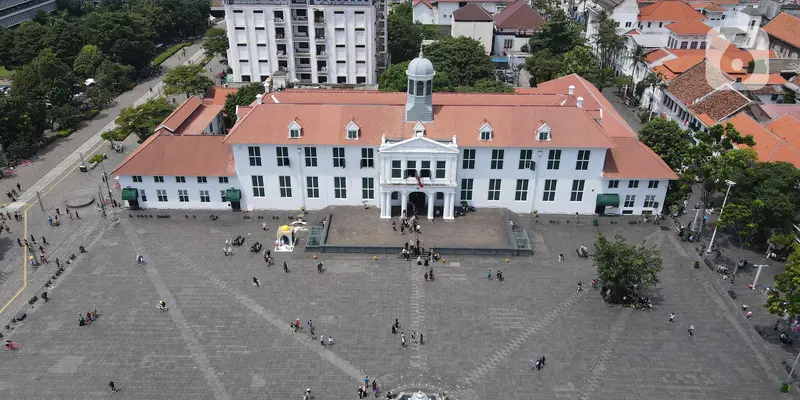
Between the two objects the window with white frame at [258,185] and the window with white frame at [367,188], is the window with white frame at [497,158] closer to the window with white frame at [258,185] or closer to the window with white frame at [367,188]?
the window with white frame at [367,188]

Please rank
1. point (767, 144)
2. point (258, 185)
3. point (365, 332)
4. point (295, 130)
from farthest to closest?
point (767, 144), point (258, 185), point (295, 130), point (365, 332)

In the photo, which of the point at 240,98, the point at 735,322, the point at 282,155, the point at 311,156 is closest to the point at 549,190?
the point at 735,322

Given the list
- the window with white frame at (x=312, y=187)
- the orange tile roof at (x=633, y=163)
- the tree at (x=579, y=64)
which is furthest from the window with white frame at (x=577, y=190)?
the tree at (x=579, y=64)

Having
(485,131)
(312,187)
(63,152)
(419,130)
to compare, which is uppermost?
→ (419,130)

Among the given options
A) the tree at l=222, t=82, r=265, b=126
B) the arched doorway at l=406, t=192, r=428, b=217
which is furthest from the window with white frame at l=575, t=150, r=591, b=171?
the tree at l=222, t=82, r=265, b=126

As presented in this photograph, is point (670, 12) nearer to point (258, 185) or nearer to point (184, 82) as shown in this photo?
point (184, 82)

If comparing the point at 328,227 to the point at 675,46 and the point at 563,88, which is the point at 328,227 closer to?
the point at 563,88

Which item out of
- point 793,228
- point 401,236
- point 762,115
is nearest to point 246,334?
point 401,236
